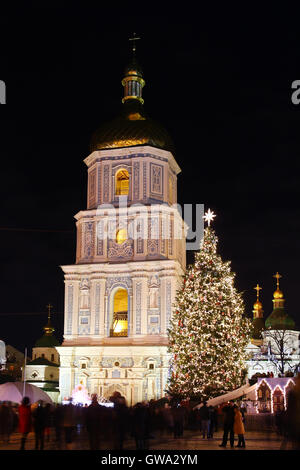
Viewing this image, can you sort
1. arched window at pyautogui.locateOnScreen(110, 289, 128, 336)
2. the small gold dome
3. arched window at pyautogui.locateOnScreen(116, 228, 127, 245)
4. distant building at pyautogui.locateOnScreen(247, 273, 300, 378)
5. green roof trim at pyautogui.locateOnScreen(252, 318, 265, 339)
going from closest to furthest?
arched window at pyautogui.locateOnScreen(110, 289, 128, 336) → arched window at pyautogui.locateOnScreen(116, 228, 127, 245) → distant building at pyautogui.locateOnScreen(247, 273, 300, 378) → the small gold dome → green roof trim at pyautogui.locateOnScreen(252, 318, 265, 339)

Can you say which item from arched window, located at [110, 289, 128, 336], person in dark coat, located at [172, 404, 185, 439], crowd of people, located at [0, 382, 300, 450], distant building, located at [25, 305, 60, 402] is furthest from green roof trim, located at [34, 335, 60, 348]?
crowd of people, located at [0, 382, 300, 450]

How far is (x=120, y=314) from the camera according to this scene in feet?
135

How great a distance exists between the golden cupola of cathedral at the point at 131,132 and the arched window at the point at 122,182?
68.6 inches

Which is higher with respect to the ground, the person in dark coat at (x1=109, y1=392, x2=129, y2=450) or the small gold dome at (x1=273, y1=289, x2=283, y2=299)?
the small gold dome at (x1=273, y1=289, x2=283, y2=299)

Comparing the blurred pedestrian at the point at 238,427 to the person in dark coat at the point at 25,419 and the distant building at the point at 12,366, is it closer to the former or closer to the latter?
the person in dark coat at the point at 25,419

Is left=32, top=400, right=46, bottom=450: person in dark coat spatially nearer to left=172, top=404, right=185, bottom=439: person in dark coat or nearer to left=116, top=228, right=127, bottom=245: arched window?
left=172, top=404, right=185, bottom=439: person in dark coat

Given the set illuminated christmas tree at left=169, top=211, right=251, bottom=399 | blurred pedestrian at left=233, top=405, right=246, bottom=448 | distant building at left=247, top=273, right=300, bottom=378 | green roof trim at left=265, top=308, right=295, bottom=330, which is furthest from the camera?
green roof trim at left=265, top=308, right=295, bottom=330

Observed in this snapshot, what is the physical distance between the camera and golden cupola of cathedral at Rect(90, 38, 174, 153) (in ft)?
A: 140

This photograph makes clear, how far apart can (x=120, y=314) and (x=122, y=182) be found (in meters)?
8.60

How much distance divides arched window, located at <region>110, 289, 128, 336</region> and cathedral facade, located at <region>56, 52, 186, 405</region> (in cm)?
6

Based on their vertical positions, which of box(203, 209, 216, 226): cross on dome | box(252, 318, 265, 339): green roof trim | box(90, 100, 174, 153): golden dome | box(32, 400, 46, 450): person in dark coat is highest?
→ box(90, 100, 174, 153): golden dome

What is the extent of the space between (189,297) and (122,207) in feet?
37.5
